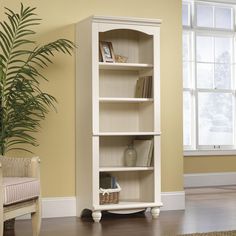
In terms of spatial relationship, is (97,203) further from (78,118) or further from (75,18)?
(75,18)

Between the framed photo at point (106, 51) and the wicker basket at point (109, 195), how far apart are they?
3.85ft

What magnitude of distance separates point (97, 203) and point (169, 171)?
1.00 metres

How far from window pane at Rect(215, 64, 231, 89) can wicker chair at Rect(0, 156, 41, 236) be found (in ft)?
14.2

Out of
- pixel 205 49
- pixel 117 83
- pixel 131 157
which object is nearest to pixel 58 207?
pixel 131 157

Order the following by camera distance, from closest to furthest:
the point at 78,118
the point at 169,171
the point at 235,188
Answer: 1. the point at 78,118
2. the point at 169,171
3. the point at 235,188

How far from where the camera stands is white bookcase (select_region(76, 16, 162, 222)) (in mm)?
4477

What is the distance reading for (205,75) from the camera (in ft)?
24.5

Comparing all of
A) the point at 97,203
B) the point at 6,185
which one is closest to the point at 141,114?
the point at 97,203

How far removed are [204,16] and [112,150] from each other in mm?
3416

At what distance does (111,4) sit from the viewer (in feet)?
16.4

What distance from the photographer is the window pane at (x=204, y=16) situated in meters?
7.45

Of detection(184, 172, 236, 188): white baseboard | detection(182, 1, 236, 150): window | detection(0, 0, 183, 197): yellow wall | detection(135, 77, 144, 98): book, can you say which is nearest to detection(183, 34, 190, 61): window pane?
detection(182, 1, 236, 150): window

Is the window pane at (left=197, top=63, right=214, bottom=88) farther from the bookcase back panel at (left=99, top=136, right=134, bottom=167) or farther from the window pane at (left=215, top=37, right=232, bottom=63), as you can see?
the bookcase back panel at (left=99, top=136, right=134, bottom=167)

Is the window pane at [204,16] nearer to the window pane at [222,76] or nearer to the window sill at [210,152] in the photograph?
the window pane at [222,76]
